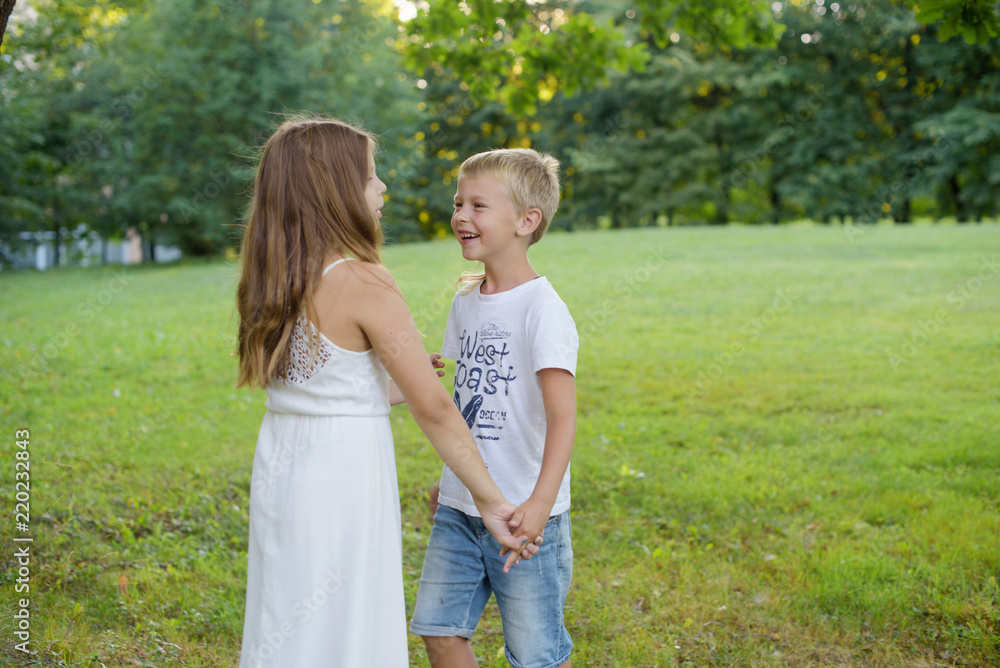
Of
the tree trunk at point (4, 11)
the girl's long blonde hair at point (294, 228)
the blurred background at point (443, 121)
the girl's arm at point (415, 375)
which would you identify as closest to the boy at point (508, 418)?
the girl's arm at point (415, 375)

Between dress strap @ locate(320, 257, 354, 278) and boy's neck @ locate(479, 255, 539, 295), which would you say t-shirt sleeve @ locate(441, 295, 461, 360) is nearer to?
boy's neck @ locate(479, 255, 539, 295)

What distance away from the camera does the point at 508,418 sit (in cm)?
224

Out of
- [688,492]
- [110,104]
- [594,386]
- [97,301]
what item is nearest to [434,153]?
[110,104]

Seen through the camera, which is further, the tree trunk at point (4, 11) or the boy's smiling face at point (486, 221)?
the tree trunk at point (4, 11)

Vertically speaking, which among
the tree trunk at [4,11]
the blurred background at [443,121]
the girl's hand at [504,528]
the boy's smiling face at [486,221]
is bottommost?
the girl's hand at [504,528]

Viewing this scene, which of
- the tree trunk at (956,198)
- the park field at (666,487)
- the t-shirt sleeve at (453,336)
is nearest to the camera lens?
the t-shirt sleeve at (453,336)

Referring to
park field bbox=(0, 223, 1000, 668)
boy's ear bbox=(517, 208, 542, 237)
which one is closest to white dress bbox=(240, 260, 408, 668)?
boy's ear bbox=(517, 208, 542, 237)

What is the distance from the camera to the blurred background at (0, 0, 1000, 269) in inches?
912

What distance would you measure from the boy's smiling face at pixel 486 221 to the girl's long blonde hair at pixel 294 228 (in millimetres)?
341

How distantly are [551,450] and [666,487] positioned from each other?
10.1 ft

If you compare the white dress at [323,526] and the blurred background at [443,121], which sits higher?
the blurred background at [443,121]

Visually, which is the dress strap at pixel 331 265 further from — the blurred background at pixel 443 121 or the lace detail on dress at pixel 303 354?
the blurred background at pixel 443 121

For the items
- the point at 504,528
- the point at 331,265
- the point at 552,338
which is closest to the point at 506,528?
the point at 504,528

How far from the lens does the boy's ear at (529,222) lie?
2.34 m
